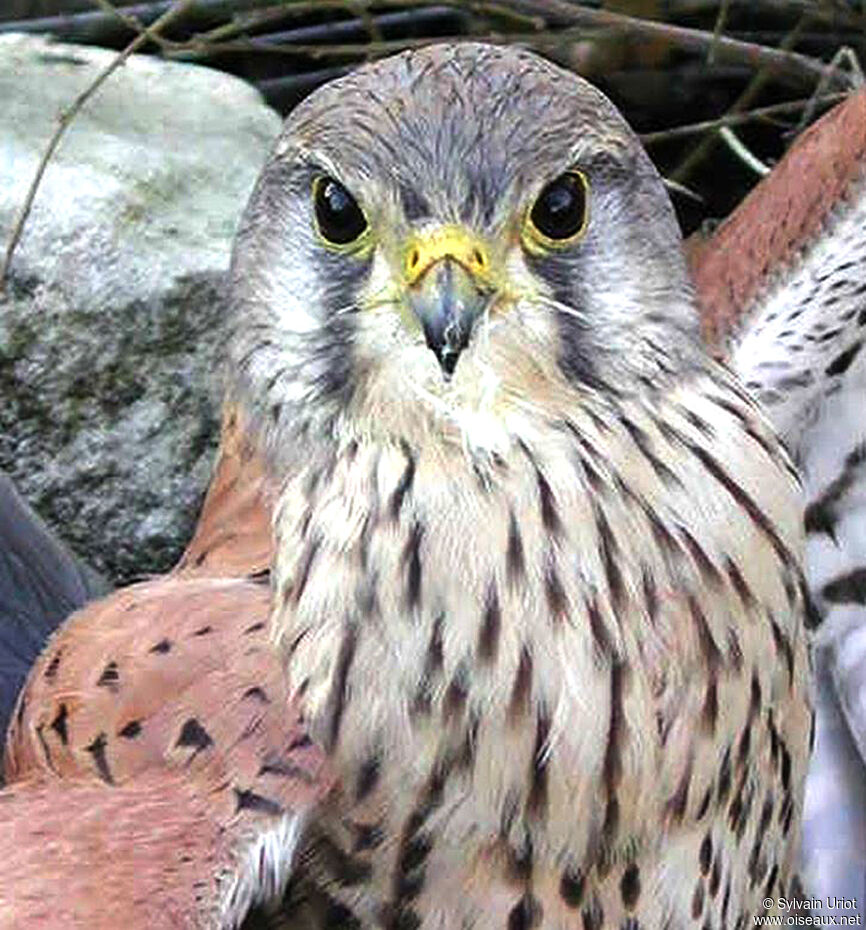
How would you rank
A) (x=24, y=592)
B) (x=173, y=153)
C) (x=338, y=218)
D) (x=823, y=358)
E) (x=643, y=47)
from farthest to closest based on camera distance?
(x=643, y=47), (x=173, y=153), (x=823, y=358), (x=24, y=592), (x=338, y=218)

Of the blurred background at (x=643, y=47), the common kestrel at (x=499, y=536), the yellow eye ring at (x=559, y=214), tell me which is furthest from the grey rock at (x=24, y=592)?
the blurred background at (x=643, y=47)

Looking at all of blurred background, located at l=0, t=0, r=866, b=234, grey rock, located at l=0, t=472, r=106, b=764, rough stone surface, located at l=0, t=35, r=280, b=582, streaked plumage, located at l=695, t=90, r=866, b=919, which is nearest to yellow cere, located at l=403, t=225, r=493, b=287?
grey rock, located at l=0, t=472, r=106, b=764

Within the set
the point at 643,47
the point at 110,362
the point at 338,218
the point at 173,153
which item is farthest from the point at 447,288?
the point at 643,47

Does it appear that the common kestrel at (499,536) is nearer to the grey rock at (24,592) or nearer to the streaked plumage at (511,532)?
the streaked plumage at (511,532)

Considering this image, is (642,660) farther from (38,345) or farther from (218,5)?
(218,5)

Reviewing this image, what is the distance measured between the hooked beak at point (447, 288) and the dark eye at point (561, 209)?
83 millimetres

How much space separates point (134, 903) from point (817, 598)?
5.84 ft

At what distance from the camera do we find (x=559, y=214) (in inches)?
96.0

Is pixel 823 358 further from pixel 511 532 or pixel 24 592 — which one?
pixel 511 532

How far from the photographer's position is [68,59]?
519cm

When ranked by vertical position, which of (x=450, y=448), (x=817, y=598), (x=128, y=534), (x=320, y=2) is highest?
(x=450, y=448)

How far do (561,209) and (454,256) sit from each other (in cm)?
14

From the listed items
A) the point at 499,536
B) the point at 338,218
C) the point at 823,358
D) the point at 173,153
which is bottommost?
the point at 173,153

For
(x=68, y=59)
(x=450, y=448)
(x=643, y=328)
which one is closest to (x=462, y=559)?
(x=450, y=448)
